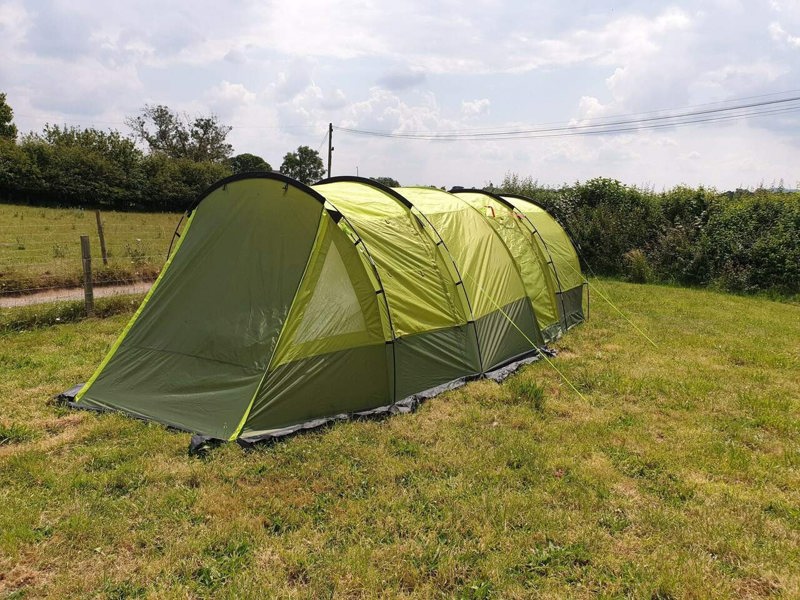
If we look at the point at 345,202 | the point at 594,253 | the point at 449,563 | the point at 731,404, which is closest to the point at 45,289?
the point at 345,202

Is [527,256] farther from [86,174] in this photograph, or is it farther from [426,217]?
[86,174]

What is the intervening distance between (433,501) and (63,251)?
39.3ft

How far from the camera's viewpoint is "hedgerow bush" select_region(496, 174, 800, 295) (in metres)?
12.2

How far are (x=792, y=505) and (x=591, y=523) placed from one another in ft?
5.06

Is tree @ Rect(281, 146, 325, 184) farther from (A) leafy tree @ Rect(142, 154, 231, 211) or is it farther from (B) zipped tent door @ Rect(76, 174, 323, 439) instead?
(B) zipped tent door @ Rect(76, 174, 323, 439)

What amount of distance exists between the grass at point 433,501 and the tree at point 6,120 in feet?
129

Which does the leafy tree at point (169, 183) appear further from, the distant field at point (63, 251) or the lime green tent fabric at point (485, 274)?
the lime green tent fabric at point (485, 274)

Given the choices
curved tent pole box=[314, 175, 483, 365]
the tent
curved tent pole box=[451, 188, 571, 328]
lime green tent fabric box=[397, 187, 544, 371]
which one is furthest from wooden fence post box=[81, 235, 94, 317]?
curved tent pole box=[451, 188, 571, 328]

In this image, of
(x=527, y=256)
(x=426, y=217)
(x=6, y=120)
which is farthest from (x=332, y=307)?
(x=6, y=120)

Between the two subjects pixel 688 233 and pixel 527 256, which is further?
pixel 688 233

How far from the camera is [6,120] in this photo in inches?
1383

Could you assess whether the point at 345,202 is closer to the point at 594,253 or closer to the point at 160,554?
the point at 160,554

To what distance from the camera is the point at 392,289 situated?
16.9 feet

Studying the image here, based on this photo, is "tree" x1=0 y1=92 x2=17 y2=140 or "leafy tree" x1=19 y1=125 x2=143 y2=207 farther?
"tree" x1=0 y1=92 x2=17 y2=140
